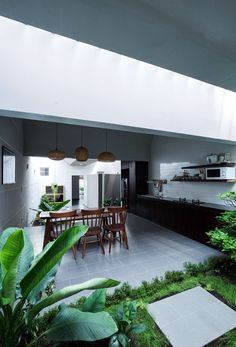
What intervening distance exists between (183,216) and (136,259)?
1932mm

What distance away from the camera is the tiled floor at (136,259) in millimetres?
2664

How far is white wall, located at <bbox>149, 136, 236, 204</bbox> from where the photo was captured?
4380 mm

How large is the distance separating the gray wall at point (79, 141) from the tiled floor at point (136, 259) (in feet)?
8.79

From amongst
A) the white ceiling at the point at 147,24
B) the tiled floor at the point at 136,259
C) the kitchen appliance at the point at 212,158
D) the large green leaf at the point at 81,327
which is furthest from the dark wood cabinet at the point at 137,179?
the large green leaf at the point at 81,327

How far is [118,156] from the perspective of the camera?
6289 mm

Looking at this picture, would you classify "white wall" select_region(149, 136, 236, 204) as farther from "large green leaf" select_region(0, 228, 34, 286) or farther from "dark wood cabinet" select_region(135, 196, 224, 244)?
"large green leaf" select_region(0, 228, 34, 286)

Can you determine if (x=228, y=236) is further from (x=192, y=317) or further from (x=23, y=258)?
(x=23, y=258)

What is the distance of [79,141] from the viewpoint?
5.75m

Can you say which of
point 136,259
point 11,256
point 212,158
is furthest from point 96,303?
Answer: point 212,158

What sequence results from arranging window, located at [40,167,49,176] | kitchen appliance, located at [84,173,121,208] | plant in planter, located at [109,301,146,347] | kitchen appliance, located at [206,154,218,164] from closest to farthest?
plant in planter, located at [109,301,146,347]
kitchen appliance, located at [206,154,218,164]
kitchen appliance, located at [84,173,121,208]
window, located at [40,167,49,176]

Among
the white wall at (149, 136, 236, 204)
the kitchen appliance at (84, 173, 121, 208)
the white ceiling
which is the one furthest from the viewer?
the kitchen appliance at (84, 173, 121, 208)

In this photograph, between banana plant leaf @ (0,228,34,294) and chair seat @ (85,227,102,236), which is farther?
chair seat @ (85,227,102,236)

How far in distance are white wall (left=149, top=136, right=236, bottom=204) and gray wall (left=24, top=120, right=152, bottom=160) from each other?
0.66m

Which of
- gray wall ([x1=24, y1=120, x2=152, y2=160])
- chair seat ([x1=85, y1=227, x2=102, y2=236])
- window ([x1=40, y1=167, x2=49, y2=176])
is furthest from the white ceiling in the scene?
window ([x1=40, y1=167, x2=49, y2=176])
